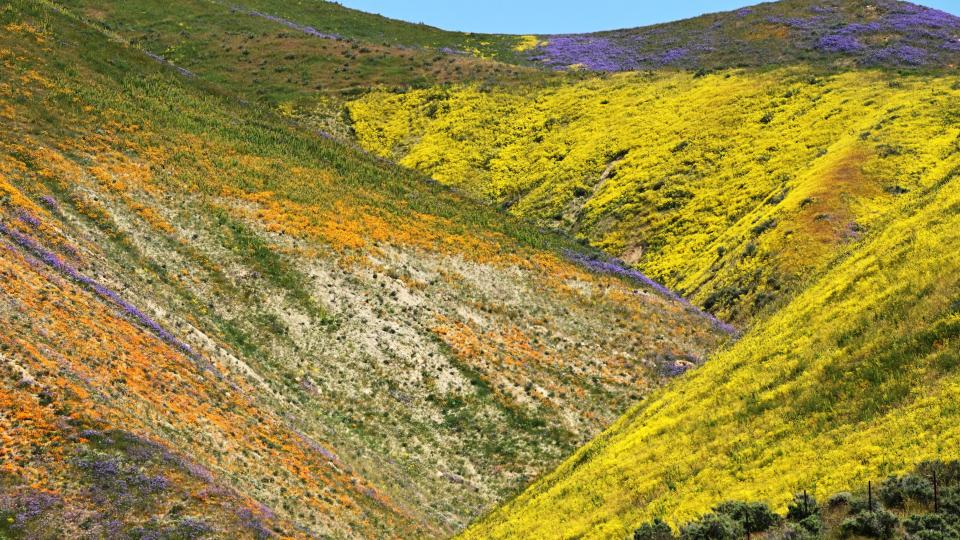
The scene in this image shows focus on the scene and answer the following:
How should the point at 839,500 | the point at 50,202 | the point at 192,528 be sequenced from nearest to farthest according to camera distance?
1. the point at 839,500
2. the point at 192,528
3. the point at 50,202

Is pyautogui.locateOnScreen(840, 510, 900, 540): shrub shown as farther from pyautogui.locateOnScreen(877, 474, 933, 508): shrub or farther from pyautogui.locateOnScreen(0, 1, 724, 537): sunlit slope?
pyautogui.locateOnScreen(0, 1, 724, 537): sunlit slope

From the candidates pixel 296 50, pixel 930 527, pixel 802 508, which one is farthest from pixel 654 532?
pixel 296 50

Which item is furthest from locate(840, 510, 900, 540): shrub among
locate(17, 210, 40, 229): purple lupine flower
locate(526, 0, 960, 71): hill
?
locate(526, 0, 960, 71): hill

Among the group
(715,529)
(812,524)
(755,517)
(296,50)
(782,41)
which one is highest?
(782,41)

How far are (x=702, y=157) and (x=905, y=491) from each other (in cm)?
6539

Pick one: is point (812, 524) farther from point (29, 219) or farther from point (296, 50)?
point (296, 50)

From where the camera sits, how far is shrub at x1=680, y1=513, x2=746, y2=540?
2159 centimetres

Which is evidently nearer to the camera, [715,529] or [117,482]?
[715,529]

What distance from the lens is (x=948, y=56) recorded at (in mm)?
100812

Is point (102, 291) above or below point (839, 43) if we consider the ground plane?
below

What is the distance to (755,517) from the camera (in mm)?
22031

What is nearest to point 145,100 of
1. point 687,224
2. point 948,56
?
point 687,224

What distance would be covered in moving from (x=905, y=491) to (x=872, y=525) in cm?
176

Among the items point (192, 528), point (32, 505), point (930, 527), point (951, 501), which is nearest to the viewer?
point (930, 527)
